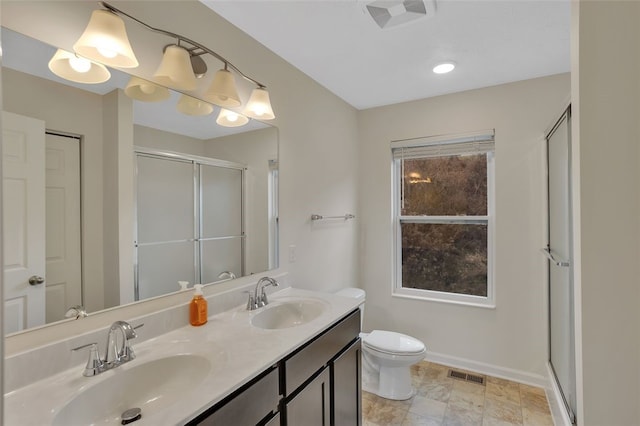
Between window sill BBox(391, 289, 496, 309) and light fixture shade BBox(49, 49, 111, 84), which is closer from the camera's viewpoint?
light fixture shade BBox(49, 49, 111, 84)

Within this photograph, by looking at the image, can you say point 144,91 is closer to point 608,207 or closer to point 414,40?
point 414,40

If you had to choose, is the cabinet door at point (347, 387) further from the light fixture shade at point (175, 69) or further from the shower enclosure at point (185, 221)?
the light fixture shade at point (175, 69)

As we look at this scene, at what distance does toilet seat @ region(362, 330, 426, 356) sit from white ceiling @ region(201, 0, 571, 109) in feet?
6.41

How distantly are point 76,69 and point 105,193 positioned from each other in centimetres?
44

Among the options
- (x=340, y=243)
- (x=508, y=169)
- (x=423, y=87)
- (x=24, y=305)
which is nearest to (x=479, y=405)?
(x=340, y=243)

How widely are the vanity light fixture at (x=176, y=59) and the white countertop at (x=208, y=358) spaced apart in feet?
3.51

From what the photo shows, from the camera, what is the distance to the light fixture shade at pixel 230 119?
1604 mm

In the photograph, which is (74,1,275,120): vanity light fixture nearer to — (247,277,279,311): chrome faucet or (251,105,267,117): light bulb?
(251,105,267,117): light bulb

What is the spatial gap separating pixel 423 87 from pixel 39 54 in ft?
7.73

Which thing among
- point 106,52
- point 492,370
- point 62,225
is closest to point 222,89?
point 106,52

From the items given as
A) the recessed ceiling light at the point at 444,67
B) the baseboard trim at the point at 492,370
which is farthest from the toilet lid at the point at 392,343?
Answer: the recessed ceiling light at the point at 444,67

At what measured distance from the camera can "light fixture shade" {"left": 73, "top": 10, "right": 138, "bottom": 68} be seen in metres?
1.06

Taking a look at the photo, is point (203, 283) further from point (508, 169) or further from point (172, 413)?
point (508, 169)

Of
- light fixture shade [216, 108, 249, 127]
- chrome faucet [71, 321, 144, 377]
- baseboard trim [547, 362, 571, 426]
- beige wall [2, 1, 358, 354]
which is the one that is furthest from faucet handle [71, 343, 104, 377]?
baseboard trim [547, 362, 571, 426]
